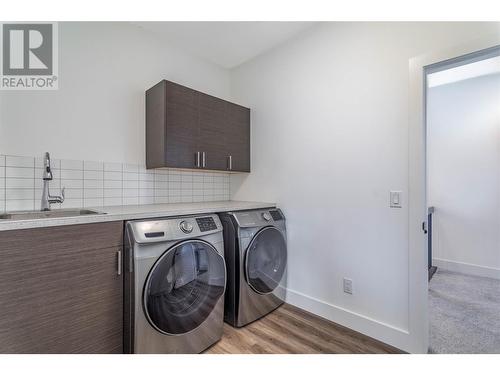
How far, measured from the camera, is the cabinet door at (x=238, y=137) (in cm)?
232

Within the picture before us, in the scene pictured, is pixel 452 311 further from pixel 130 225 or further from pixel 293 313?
pixel 130 225

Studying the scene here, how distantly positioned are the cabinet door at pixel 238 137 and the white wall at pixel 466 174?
264 cm

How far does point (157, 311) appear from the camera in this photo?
51.8 inches

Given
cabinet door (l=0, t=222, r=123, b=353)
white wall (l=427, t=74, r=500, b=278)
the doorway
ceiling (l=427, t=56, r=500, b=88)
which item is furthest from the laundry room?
ceiling (l=427, t=56, r=500, b=88)

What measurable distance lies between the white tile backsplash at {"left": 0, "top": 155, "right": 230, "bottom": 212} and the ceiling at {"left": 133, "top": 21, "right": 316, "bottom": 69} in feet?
4.03

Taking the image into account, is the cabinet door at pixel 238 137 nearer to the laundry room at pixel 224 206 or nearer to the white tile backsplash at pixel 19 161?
the laundry room at pixel 224 206

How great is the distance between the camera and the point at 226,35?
6.88 ft

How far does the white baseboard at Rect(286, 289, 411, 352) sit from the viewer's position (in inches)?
60.2

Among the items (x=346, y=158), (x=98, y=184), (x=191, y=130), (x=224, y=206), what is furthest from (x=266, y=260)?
(x=98, y=184)

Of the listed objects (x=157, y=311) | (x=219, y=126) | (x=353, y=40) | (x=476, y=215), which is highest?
(x=353, y=40)

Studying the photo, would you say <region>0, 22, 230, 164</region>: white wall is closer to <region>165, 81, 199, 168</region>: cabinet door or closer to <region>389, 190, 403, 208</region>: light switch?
<region>165, 81, 199, 168</region>: cabinet door

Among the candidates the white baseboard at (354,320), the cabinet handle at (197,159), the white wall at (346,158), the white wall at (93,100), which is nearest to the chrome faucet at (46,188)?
the white wall at (93,100)
